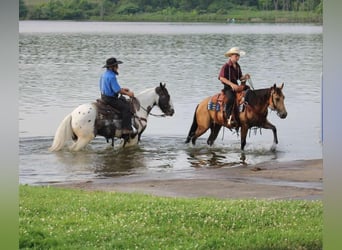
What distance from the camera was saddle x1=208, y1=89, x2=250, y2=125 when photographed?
49.0ft

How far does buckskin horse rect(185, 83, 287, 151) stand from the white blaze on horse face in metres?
1.88

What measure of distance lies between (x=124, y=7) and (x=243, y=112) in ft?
14.4

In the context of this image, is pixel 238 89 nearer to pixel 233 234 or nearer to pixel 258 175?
pixel 258 175

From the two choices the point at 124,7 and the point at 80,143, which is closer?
the point at 124,7

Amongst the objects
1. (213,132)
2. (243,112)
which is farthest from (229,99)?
(213,132)

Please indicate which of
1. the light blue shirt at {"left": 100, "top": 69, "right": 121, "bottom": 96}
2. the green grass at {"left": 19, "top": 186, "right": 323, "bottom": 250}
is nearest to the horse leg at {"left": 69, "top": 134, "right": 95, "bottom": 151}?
the light blue shirt at {"left": 100, "top": 69, "right": 121, "bottom": 96}

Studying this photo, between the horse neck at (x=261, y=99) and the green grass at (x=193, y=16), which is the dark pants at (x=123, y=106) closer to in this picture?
the horse neck at (x=261, y=99)

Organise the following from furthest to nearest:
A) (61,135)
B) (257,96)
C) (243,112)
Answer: (243,112) → (257,96) → (61,135)

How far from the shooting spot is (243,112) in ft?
49.5

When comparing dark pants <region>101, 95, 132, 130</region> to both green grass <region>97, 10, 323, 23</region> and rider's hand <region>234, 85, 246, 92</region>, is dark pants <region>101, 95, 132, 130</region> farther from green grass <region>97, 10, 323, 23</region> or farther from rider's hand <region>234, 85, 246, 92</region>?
green grass <region>97, 10, 323, 23</region>

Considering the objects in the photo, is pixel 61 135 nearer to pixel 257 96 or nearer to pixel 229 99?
pixel 229 99

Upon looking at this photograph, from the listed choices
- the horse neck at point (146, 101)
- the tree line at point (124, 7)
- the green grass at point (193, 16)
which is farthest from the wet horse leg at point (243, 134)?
the tree line at point (124, 7)

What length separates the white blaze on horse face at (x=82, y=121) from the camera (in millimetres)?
14586

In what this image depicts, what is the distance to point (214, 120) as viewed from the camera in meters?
15.4
